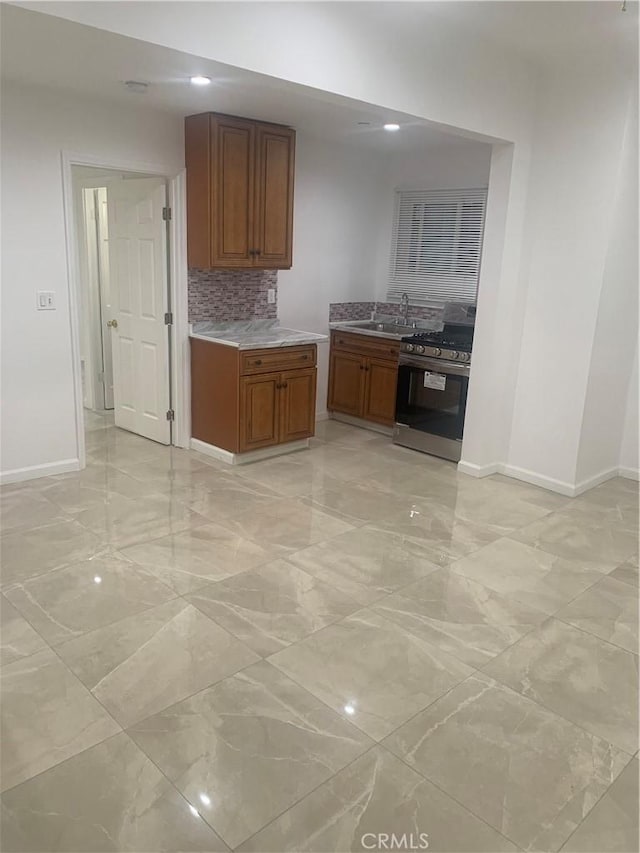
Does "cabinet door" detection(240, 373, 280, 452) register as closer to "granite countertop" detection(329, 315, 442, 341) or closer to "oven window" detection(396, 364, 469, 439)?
"oven window" detection(396, 364, 469, 439)

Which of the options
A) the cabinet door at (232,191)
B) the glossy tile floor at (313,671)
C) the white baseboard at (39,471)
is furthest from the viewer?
the cabinet door at (232,191)

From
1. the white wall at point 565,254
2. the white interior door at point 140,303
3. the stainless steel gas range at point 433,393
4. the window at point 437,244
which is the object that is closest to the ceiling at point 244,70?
the white wall at point 565,254

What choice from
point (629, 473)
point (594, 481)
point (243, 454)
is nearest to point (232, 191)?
point (243, 454)

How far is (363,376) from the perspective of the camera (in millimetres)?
5812

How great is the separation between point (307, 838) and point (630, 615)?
6.32 feet

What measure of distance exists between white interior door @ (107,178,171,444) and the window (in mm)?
2357

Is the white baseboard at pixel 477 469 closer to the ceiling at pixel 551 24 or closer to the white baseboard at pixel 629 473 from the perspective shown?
the white baseboard at pixel 629 473

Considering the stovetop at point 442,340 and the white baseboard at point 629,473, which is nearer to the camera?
the white baseboard at point 629,473

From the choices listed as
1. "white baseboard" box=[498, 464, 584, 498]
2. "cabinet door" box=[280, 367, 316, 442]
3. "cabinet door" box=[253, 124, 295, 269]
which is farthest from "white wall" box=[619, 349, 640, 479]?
"cabinet door" box=[253, 124, 295, 269]

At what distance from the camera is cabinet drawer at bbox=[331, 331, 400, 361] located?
552 cm

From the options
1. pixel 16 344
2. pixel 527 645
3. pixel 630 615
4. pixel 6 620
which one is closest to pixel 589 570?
pixel 630 615

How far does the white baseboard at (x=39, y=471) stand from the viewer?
14.0 ft

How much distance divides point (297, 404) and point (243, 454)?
0.59 meters

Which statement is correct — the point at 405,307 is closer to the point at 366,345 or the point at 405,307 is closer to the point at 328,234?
the point at 366,345
